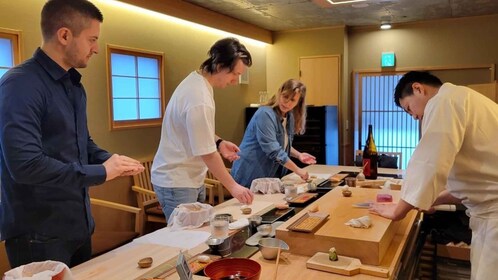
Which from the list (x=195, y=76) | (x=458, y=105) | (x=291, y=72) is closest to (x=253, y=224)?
Result: (x=195, y=76)

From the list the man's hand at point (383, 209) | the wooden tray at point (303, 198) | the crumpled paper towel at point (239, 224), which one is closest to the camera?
the man's hand at point (383, 209)

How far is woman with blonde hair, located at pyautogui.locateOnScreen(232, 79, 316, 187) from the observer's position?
273cm

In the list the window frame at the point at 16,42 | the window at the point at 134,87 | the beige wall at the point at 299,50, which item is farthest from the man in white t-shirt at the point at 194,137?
the beige wall at the point at 299,50

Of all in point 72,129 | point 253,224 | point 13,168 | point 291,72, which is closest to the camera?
point 13,168

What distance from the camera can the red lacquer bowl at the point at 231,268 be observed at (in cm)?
120

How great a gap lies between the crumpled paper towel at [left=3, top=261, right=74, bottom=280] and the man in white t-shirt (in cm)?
81

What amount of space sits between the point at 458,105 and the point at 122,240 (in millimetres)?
2465

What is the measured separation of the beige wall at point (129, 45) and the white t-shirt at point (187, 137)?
182 centimetres

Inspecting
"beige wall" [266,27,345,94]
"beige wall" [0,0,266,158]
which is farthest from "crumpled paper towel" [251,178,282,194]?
"beige wall" [266,27,345,94]

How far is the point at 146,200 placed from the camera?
3920 millimetres

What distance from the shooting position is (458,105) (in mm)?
1455

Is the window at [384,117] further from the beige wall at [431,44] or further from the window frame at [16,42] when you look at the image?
the window frame at [16,42]

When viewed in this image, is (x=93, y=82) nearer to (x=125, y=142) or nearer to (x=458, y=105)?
(x=125, y=142)

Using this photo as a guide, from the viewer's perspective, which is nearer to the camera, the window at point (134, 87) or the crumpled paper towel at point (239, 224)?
the crumpled paper towel at point (239, 224)
